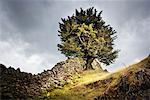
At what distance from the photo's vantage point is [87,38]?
4278cm

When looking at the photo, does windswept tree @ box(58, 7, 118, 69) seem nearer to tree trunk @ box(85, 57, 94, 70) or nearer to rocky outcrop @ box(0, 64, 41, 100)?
tree trunk @ box(85, 57, 94, 70)

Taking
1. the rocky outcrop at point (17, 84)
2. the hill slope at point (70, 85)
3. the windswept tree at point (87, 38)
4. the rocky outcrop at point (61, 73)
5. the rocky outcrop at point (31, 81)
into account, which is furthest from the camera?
the windswept tree at point (87, 38)

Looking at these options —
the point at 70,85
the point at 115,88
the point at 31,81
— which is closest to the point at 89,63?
the point at 70,85

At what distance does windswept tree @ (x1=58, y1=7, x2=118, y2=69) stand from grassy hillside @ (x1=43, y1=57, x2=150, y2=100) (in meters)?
9.57

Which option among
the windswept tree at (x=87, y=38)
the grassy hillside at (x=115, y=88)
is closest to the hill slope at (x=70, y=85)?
the grassy hillside at (x=115, y=88)

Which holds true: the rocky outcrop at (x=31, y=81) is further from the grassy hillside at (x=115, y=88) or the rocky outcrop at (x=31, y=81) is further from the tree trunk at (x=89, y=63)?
the tree trunk at (x=89, y=63)

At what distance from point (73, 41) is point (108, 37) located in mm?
5381

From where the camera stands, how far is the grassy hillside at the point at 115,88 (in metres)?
24.0

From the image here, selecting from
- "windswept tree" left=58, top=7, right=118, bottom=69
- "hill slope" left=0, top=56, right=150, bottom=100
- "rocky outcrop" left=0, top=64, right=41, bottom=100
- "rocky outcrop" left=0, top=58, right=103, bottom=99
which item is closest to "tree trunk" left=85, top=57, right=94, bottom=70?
"windswept tree" left=58, top=7, right=118, bottom=69

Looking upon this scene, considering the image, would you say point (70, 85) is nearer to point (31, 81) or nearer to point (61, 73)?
point (61, 73)

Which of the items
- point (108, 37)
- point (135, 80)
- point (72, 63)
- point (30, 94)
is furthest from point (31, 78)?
point (108, 37)

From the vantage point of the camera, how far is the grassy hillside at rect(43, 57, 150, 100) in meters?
24.0

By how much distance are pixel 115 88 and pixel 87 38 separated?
17.5m

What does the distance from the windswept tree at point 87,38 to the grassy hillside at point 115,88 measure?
9571 mm
